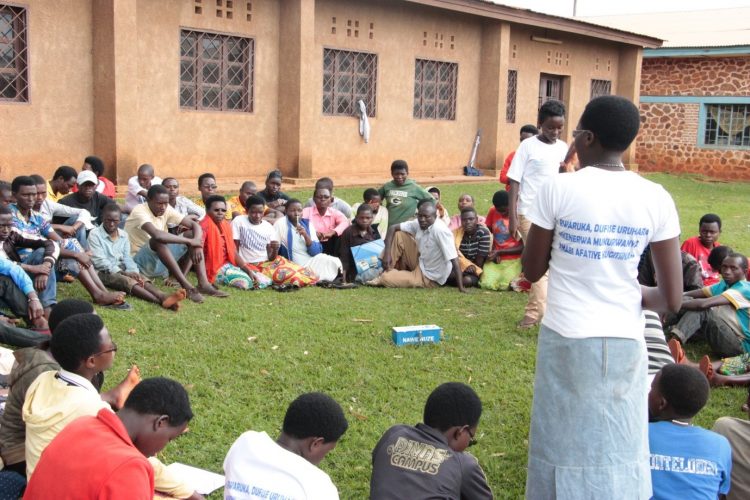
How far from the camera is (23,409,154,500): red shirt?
2.41 metres

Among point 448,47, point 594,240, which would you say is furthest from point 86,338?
point 448,47

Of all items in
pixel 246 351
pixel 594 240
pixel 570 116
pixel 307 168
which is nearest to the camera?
pixel 594 240

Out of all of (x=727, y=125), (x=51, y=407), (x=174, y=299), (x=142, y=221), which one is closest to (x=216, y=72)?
(x=142, y=221)

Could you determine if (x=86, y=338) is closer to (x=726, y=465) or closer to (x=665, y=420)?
(x=665, y=420)

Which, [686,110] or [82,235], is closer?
[82,235]

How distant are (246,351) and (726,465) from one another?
3580mm

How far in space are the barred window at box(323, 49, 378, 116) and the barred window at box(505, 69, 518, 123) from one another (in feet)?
15.1

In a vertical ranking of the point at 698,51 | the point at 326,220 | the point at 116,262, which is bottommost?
the point at 116,262

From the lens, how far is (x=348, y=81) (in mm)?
15742

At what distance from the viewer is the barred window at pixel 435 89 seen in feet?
56.8

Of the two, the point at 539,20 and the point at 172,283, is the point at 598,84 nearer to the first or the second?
the point at 539,20

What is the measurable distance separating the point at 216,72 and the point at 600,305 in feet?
38.5

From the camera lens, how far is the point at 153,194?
8078 millimetres

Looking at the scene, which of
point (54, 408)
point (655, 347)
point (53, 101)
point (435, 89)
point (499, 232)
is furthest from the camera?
point (435, 89)
